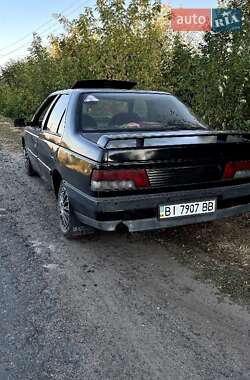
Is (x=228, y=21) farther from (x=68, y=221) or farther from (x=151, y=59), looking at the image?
(x=68, y=221)

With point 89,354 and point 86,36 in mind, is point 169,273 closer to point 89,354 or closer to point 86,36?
point 89,354

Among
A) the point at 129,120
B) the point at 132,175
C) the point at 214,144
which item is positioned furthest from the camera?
the point at 129,120

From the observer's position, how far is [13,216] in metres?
5.68

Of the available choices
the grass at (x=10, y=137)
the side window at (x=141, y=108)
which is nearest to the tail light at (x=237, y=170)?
the side window at (x=141, y=108)

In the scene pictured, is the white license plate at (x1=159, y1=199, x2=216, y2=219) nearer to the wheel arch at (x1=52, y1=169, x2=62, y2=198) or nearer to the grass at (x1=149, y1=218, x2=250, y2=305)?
the grass at (x1=149, y1=218, x2=250, y2=305)

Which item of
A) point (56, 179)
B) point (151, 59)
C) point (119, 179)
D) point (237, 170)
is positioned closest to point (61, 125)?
point (56, 179)

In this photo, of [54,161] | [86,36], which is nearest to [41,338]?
[54,161]

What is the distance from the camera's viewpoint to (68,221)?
15.3ft

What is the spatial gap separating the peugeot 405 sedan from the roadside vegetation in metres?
1.74

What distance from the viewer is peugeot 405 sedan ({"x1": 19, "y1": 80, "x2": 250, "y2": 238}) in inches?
150

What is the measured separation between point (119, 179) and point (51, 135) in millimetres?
1984

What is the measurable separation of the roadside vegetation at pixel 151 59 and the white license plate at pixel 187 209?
2.48 metres

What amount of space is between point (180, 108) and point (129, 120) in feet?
2.48

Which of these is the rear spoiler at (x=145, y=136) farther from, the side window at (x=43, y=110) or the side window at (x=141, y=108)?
the side window at (x=43, y=110)
